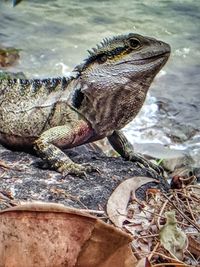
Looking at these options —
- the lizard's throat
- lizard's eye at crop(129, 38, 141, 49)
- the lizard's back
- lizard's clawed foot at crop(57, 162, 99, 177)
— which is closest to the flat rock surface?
lizard's clawed foot at crop(57, 162, 99, 177)

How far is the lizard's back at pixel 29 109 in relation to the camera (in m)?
4.88

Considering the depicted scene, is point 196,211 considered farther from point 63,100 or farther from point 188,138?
point 188,138

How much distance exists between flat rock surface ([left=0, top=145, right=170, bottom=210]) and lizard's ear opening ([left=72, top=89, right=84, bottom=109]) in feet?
1.23

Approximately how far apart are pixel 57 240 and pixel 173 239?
738 millimetres

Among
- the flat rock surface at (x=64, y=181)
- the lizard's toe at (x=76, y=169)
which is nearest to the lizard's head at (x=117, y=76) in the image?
the flat rock surface at (x=64, y=181)

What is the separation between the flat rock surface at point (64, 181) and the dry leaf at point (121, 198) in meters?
0.04

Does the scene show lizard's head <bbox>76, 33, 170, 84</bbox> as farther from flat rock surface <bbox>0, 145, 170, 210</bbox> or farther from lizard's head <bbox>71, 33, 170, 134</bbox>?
flat rock surface <bbox>0, 145, 170, 210</bbox>

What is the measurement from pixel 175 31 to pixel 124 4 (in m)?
2.61

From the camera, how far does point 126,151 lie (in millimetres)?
5172

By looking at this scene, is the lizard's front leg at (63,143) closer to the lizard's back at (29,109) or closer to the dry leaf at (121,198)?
the lizard's back at (29,109)

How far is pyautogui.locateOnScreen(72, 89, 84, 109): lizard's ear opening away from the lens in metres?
4.76

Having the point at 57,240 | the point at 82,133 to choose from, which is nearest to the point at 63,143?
the point at 82,133

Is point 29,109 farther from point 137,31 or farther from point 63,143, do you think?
point 137,31

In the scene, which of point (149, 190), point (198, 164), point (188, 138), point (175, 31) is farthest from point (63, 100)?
point (175, 31)
